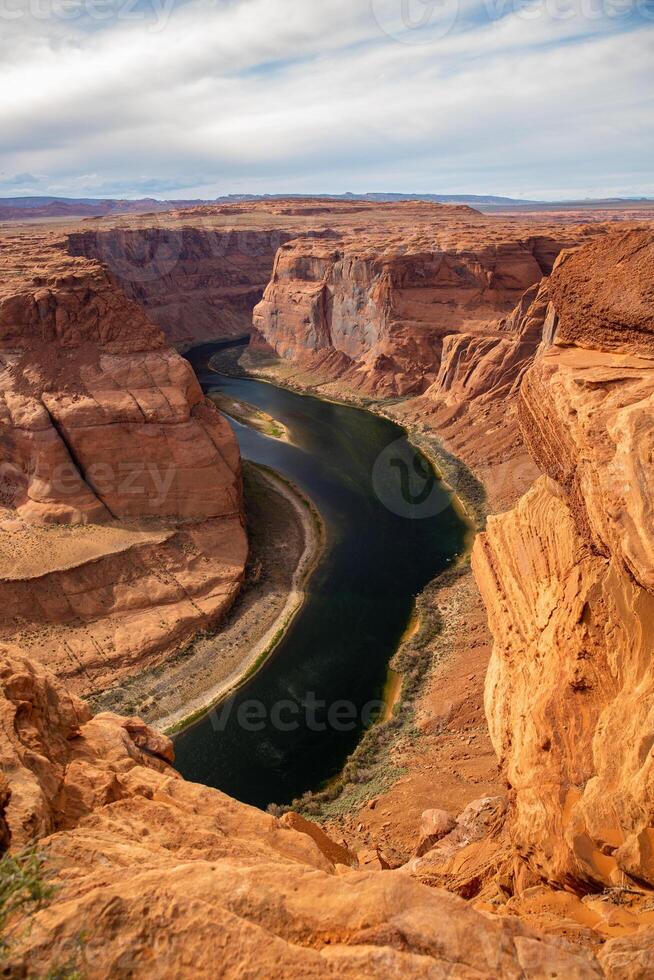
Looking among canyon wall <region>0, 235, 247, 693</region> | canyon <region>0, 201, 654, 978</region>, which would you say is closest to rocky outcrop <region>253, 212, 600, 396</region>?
canyon <region>0, 201, 654, 978</region>

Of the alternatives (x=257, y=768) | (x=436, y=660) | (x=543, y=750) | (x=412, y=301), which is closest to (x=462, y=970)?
(x=543, y=750)

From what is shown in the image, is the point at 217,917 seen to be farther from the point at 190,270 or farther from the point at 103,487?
the point at 190,270

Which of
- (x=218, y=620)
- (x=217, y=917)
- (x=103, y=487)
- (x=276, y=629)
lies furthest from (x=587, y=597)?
(x=103, y=487)

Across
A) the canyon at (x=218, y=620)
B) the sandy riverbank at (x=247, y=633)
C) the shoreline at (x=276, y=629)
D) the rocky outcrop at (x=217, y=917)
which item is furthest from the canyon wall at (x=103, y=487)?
the rocky outcrop at (x=217, y=917)

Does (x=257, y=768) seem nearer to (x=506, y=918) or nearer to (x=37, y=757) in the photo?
(x=37, y=757)

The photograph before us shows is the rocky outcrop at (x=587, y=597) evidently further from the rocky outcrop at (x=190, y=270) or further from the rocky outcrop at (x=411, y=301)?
the rocky outcrop at (x=190, y=270)

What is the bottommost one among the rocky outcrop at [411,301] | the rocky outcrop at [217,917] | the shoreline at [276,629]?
the shoreline at [276,629]
